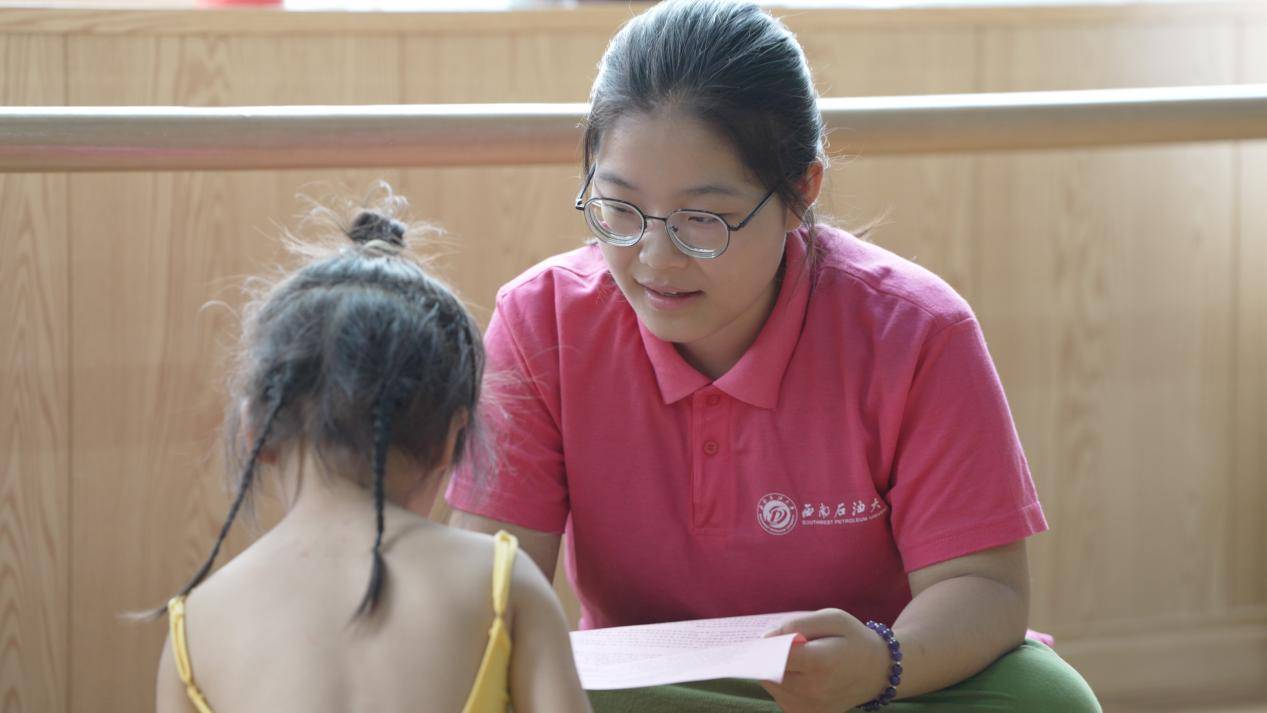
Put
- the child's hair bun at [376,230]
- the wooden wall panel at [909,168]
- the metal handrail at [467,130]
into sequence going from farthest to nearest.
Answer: the wooden wall panel at [909,168]
the metal handrail at [467,130]
the child's hair bun at [376,230]

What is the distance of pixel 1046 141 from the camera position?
162 centimetres

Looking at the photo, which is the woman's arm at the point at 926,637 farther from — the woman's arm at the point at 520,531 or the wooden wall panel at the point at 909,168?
the wooden wall panel at the point at 909,168

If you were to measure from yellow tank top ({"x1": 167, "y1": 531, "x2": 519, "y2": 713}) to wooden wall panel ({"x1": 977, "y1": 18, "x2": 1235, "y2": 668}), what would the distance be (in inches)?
59.9

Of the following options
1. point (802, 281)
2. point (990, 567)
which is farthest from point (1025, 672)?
point (802, 281)

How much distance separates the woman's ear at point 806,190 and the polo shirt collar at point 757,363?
0.08 meters

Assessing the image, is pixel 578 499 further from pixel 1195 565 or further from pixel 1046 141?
pixel 1195 565

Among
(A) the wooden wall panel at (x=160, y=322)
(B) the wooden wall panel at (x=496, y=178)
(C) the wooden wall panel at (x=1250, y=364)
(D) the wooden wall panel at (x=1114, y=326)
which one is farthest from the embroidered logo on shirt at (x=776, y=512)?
(C) the wooden wall panel at (x=1250, y=364)

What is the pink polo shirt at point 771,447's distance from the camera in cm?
128

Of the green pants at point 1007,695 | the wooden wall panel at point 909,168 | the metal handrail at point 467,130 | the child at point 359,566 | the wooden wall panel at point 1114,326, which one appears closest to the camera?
the child at point 359,566

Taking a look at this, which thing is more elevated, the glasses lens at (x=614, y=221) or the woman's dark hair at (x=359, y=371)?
the glasses lens at (x=614, y=221)

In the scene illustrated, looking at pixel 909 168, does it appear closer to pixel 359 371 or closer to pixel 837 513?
pixel 837 513

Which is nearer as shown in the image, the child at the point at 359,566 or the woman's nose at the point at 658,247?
the child at the point at 359,566

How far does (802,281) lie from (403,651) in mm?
579

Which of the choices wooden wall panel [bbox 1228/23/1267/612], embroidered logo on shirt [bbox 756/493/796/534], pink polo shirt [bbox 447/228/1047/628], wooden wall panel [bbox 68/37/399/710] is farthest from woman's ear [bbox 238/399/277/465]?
wooden wall panel [bbox 1228/23/1267/612]
